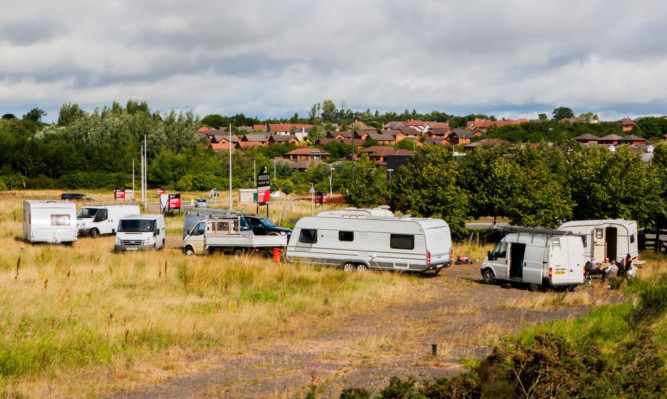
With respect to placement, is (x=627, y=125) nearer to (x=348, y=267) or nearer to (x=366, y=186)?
(x=366, y=186)

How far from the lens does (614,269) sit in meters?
23.2

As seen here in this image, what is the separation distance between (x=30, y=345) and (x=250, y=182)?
81.0m

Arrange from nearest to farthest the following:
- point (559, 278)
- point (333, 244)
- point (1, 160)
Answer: point (559, 278)
point (333, 244)
point (1, 160)

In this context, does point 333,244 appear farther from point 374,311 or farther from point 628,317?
point 628,317

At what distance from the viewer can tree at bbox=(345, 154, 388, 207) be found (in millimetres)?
43594

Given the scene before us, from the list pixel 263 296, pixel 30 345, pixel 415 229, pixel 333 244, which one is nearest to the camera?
pixel 30 345

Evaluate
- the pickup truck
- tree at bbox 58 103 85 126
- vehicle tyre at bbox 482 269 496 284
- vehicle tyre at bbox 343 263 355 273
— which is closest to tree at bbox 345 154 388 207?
the pickup truck

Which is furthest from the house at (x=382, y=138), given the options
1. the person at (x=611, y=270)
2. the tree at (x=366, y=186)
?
the person at (x=611, y=270)

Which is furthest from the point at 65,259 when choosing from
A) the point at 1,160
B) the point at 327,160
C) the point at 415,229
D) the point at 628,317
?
the point at 327,160

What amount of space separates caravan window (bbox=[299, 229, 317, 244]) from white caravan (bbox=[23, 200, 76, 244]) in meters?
13.9

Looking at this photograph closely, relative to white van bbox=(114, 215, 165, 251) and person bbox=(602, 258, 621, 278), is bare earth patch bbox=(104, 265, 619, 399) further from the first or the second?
white van bbox=(114, 215, 165, 251)

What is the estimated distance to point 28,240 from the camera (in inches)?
1243

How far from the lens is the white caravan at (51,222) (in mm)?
30469

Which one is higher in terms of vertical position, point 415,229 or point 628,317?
point 415,229
